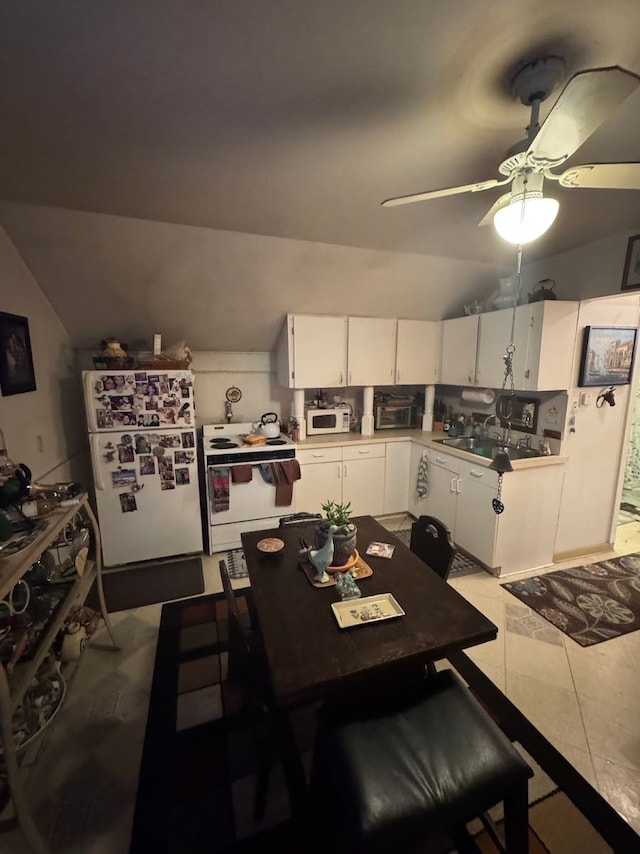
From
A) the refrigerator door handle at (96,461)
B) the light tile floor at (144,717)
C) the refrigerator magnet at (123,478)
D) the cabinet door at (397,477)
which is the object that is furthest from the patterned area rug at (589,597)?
the refrigerator door handle at (96,461)

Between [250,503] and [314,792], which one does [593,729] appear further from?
[250,503]

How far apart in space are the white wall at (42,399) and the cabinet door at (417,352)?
301 cm

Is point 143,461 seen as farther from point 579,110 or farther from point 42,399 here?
point 579,110

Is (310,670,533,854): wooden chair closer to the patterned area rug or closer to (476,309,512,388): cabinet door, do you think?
the patterned area rug

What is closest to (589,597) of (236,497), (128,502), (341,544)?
(341,544)

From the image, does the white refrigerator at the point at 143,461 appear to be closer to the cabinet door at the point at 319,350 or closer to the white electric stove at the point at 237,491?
the white electric stove at the point at 237,491

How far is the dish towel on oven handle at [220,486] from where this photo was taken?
9.94 feet

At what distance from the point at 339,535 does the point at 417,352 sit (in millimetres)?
2610

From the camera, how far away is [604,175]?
1.24 meters

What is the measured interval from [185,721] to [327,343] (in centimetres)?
290

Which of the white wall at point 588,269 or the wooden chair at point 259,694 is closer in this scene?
the wooden chair at point 259,694

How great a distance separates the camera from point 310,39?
1.09 m

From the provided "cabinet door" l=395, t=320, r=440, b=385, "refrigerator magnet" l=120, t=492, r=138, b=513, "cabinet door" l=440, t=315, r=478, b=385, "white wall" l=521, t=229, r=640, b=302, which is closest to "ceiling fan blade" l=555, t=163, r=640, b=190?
"white wall" l=521, t=229, r=640, b=302

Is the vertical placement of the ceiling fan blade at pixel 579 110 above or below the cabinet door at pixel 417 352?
above
